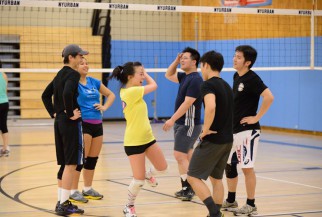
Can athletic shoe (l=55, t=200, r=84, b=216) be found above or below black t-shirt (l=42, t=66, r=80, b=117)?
below

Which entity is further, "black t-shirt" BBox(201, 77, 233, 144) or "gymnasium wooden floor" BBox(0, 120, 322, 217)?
"gymnasium wooden floor" BBox(0, 120, 322, 217)

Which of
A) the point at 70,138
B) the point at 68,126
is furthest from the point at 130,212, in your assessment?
the point at 68,126

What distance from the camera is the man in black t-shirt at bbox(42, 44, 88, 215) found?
7.18 m

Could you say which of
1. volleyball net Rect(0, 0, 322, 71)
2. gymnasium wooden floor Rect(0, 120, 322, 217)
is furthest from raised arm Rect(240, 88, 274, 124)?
volleyball net Rect(0, 0, 322, 71)

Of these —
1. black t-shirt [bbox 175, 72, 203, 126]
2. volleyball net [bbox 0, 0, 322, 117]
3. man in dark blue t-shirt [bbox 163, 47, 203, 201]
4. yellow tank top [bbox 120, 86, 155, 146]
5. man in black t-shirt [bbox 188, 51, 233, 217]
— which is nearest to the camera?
man in black t-shirt [bbox 188, 51, 233, 217]

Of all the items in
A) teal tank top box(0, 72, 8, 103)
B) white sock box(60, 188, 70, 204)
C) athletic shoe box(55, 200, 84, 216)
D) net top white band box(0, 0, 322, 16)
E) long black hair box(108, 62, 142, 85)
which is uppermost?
net top white band box(0, 0, 322, 16)

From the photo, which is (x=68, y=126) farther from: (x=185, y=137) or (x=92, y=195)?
(x=185, y=137)

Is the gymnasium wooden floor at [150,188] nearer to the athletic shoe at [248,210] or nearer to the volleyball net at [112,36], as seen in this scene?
the athletic shoe at [248,210]

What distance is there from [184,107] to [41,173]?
3.69 meters

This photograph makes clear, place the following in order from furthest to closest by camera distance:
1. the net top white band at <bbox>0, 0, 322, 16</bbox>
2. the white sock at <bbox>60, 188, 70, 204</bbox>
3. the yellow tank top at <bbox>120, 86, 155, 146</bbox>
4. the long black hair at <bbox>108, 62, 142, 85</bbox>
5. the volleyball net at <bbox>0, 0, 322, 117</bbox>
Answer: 1. the volleyball net at <bbox>0, 0, 322, 117</bbox>
2. the net top white band at <bbox>0, 0, 322, 16</bbox>
3. the white sock at <bbox>60, 188, 70, 204</bbox>
4. the long black hair at <bbox>108, 62, 142, 85</bbox>
5. the yellow tank top at <bbox>120, 86, 155, 146</bbox>

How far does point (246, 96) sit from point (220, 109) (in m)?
0.84

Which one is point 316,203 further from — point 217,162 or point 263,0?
point 263,0

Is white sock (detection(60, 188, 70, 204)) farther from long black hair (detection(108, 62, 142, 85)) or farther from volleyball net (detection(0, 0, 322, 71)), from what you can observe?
volleyball net (detection(0, 0, 322, 71))

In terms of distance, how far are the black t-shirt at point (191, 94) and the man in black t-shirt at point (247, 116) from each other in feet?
2.56
